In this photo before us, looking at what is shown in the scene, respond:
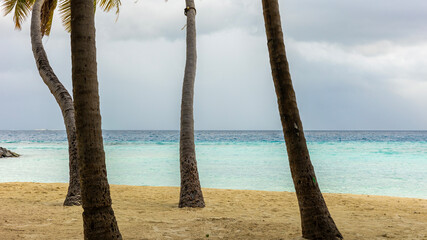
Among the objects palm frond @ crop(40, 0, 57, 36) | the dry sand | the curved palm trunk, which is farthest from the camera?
palm frond @ crop(40, 0, 57, 36)

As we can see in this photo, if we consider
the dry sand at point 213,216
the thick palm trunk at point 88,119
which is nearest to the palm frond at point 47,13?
the dry sand at point 213,216

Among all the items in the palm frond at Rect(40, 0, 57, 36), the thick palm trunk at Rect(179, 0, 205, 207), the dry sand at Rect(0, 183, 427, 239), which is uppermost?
the palm frond at Rect(40, 0, 57, 36)

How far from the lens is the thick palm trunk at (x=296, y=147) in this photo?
432 centimetres

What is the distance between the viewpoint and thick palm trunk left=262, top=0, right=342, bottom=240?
170 inches

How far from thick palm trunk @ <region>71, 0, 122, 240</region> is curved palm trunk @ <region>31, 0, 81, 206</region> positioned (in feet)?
13.2

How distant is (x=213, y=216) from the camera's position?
6.46 metres

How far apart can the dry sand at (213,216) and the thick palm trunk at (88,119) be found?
4.77 ft

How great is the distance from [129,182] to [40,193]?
4774 mm

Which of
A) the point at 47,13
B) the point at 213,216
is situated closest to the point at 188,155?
the point at 213,216

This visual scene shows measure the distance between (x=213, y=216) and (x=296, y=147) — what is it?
2753 mm

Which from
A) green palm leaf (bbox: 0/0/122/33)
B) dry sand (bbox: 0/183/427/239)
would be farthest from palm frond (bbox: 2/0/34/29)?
dry sand (bbox: 0/183/427/239)

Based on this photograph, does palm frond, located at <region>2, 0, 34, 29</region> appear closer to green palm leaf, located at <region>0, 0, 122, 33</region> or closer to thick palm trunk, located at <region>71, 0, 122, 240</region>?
green palm leaf, located at <region>0, 0, 122, 33</region>

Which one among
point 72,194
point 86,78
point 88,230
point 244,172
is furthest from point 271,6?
point 244,172

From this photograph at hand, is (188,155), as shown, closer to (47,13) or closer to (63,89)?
(63,89)
